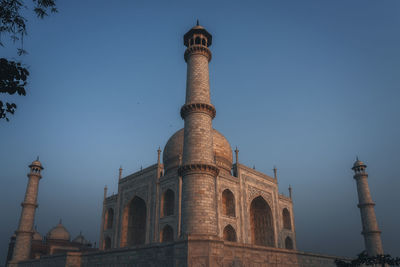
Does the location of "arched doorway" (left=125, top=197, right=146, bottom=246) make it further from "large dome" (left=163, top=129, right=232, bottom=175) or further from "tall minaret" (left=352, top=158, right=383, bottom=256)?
"tall minaret" (left=352, top=158, right=383, bottom=256)

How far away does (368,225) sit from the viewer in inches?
1085

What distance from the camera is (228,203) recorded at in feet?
81.2

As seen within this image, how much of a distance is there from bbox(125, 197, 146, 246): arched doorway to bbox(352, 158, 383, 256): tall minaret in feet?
60.7

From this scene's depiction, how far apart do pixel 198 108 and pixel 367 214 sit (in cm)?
2094

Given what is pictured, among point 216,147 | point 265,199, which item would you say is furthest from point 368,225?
point 216,147

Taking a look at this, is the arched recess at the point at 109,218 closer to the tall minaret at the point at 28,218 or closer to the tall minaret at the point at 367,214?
the tall minaret at the point at 28,218

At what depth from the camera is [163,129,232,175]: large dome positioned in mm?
26875

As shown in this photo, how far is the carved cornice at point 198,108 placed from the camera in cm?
1470

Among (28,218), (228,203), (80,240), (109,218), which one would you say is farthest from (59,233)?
(228,203)

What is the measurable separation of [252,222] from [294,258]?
11.6 metres

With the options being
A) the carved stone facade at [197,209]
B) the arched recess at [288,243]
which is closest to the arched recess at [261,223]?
the carved stone facade at [197,209]

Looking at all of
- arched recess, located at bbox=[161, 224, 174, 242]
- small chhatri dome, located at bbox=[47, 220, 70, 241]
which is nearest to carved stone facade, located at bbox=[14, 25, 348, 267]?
arched recess, located at bbox=[161, 224, 174, 242]

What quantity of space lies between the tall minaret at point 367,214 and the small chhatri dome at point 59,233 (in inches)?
1271

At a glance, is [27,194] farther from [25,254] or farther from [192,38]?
[192,38]
